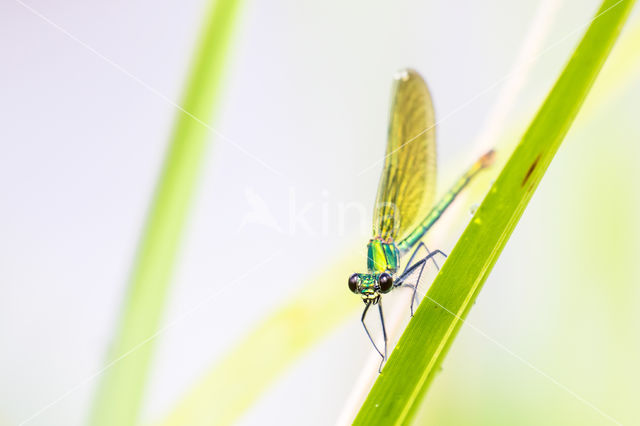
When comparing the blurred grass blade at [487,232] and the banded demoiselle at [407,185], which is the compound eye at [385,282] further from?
the blurred grass blade at [487,232]

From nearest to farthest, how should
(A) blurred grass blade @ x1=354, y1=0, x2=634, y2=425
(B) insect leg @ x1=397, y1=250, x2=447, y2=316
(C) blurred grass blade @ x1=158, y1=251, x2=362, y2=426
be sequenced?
1. (A) blurred grass blade @ x1=354, y1=0, x2=634, y2=425
2. (C) blurred grass blade @ x1=158, y1=251, x2=362, y2=426
3. (B) insect leg @ x1=397, y1=250, x2=447, y2=316

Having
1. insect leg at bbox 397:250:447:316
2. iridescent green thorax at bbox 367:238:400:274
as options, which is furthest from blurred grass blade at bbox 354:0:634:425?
iridescent green thorax at bbox 367:238:400:274

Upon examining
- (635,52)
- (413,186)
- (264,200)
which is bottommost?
(264,200)

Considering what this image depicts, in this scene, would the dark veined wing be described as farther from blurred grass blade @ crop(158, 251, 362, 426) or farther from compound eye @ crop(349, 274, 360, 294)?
blurred grass blade @ crop(158, 251, 362, 426)

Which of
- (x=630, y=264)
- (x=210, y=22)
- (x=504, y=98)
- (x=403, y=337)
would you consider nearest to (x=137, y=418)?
(x=403, y=337)

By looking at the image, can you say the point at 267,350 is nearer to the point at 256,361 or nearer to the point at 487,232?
the point at 256,361

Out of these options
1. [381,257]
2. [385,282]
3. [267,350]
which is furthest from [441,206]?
[267,350]

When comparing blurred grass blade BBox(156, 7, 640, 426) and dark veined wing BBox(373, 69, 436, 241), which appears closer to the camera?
blurred grass blade BBox(156, 7, 640, 426)

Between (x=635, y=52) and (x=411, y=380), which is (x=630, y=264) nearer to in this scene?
(x=635, y=52)
